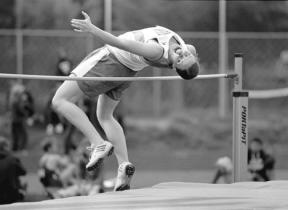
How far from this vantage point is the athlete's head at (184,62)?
6.15 m

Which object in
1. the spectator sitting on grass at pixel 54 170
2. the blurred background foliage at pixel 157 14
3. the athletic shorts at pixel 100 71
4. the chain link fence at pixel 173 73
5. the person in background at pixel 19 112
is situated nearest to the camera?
the athletic shorts at pixel 100 71

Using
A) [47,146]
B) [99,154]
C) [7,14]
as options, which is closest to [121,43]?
[99,154]

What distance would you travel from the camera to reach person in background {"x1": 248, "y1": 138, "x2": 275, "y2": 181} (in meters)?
9.47

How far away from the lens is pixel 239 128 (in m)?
6.83

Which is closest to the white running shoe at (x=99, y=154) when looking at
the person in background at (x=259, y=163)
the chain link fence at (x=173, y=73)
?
the person in background at (x=259, y=163)

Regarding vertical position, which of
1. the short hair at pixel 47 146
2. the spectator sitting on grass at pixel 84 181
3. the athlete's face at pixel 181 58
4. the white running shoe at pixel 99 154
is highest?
the athlete's face at pixel 181 58

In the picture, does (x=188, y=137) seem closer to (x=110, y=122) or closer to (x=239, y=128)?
(x=239, y=128)

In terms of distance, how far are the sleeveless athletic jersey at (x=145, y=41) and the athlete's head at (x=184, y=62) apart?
0.17ft

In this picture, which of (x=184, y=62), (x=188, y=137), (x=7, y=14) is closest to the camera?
(x=184, y=62)

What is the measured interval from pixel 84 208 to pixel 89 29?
1223mm

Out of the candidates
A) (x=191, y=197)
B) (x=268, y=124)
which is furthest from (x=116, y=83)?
(x=268, y=124)

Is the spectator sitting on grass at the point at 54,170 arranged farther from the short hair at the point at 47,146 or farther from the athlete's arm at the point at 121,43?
the athlete's arm at the point at 121,43

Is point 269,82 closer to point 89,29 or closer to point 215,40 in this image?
point 215,40

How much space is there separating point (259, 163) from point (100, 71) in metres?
3.46
